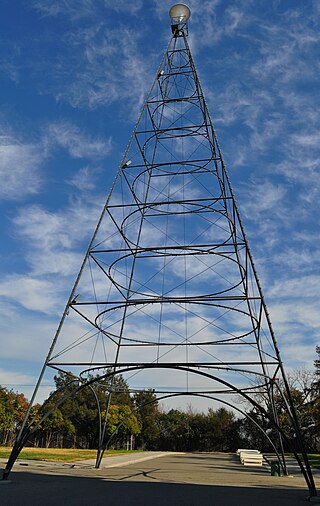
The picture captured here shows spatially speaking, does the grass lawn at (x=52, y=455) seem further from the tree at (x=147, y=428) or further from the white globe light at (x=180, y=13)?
the tree at (x=147, y=428)

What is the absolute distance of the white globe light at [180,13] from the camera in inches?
712

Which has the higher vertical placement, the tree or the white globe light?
the white globe light

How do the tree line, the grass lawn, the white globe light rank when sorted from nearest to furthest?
the white globe light, the grass lawn, the tree line

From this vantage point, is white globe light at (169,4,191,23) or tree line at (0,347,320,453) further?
tree line at (0,347,320,453)

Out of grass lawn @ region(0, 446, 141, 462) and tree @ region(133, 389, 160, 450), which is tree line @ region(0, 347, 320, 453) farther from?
grass lawn @ region(0, 446, 141, 462)

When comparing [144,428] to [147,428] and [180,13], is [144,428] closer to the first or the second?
[147,428]

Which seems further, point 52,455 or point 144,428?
point 144,428

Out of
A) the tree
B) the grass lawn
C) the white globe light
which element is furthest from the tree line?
the white globe light

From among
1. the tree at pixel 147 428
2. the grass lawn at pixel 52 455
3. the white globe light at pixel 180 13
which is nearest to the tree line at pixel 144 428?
the tree at pixel 147 428

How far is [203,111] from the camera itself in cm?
1672

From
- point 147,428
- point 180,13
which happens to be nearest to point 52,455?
point 180,13

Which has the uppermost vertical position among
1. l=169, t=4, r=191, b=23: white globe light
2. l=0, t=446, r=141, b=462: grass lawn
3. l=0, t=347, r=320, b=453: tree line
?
l=169, t=4, r=191, b=23: white globe light

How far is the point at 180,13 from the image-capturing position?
18.3m

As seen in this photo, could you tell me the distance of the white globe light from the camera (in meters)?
18.1
